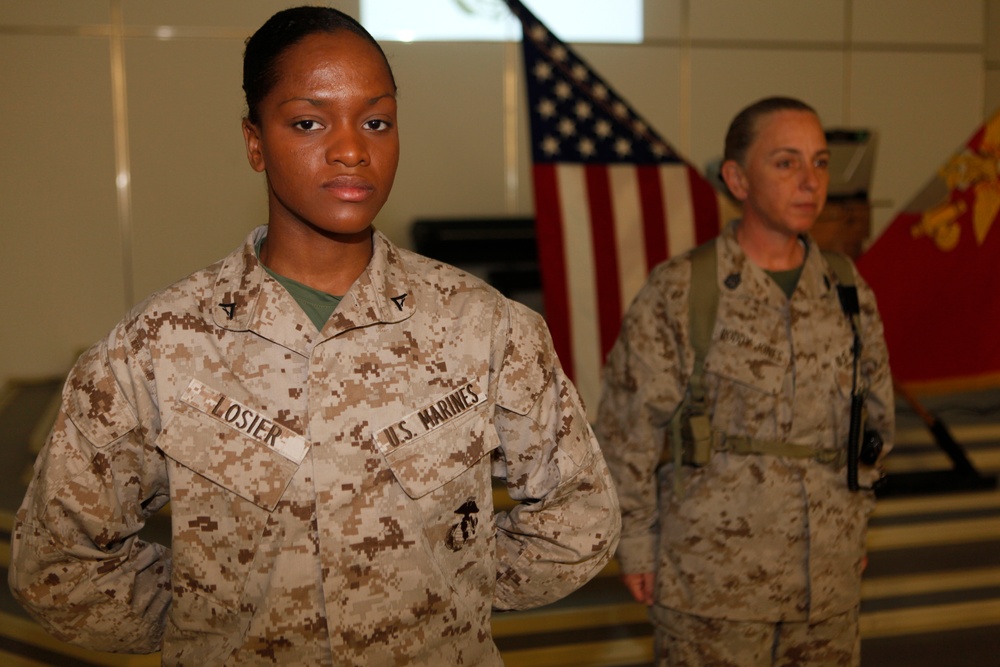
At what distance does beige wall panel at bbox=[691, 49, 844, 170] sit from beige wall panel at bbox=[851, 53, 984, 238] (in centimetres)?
19

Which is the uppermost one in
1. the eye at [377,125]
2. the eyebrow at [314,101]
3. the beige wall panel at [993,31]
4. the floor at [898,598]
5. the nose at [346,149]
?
the beige wall panel at [993,31]

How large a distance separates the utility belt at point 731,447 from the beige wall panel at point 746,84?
13.9ft

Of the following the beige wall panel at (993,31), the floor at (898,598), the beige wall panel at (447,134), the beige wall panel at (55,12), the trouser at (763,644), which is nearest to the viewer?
the trouser at (763,644)

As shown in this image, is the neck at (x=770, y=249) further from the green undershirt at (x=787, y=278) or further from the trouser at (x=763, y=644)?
the trouser at (x=763, y=644)

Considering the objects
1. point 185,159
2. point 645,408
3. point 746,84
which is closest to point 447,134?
point 185,159

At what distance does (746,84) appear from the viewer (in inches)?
241

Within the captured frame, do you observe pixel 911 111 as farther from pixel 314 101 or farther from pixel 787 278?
pixel 314 101

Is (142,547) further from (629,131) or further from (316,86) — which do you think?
(629,131)

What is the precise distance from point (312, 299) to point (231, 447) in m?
0.22

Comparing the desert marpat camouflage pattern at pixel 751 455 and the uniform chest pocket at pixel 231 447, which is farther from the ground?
the uniform chest pocket at pixel 231 447

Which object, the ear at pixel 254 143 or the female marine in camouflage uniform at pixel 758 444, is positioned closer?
the ear at pixel 254 143

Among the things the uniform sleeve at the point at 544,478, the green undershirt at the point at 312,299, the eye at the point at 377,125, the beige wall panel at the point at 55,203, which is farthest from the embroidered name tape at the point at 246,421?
the beige wall panel at the point at 55,203

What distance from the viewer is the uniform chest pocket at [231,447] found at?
108 centimetres

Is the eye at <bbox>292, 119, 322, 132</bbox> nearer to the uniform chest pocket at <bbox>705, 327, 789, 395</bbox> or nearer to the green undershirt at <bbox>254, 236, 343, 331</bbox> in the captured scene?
the green undershirt at <bbox>254, 236, 343, 331</bbox>
